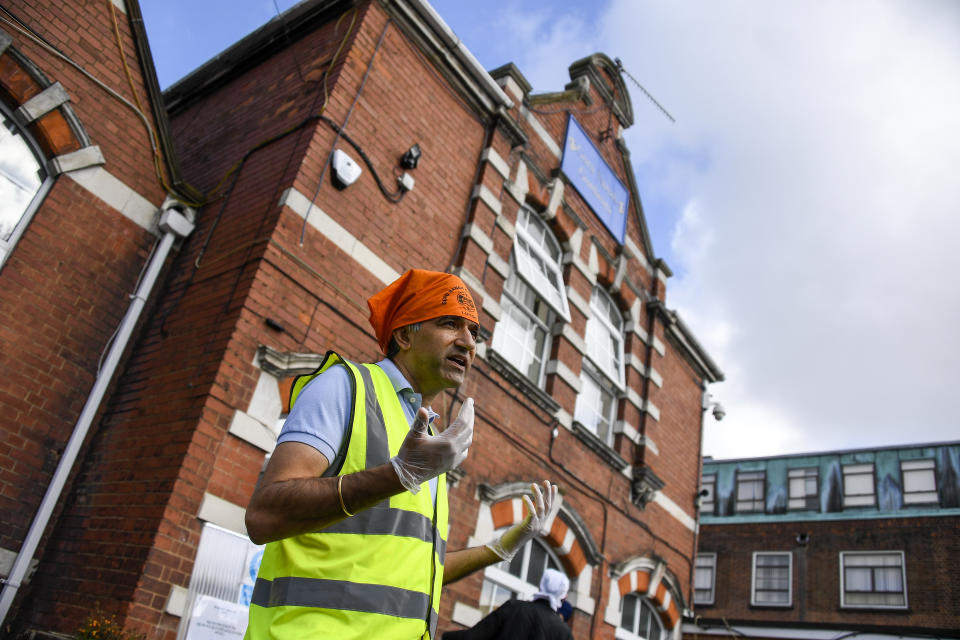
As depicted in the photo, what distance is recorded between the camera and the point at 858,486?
85.7 feet

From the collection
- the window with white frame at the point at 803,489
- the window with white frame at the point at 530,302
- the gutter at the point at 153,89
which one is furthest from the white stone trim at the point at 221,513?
the window with white frame at the point at 803,489

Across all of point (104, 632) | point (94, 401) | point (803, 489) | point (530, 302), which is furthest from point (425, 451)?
point (803, 489)

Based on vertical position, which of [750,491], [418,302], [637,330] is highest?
[750,491]

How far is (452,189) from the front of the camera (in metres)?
8.82

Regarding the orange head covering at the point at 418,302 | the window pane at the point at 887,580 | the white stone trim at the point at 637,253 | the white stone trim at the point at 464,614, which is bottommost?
the white stone trim at the point at 464,614

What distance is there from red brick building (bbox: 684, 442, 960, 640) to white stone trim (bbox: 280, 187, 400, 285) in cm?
2197

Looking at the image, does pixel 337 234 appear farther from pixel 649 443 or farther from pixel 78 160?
pixel 649 443

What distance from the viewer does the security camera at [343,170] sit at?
7107 millimetres

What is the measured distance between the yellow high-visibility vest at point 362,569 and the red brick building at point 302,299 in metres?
3.87

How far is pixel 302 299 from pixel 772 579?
25.0m

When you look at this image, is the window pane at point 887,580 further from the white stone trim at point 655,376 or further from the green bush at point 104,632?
the green bush at point 104,632

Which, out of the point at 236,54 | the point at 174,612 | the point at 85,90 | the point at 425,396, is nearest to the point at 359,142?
the point at 85,90

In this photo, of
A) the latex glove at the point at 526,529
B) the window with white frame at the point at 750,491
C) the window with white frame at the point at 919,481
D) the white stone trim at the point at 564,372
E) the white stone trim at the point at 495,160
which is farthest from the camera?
the window with white frame at the point at 750,491

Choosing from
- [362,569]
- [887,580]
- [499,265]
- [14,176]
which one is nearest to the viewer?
[362,569]
